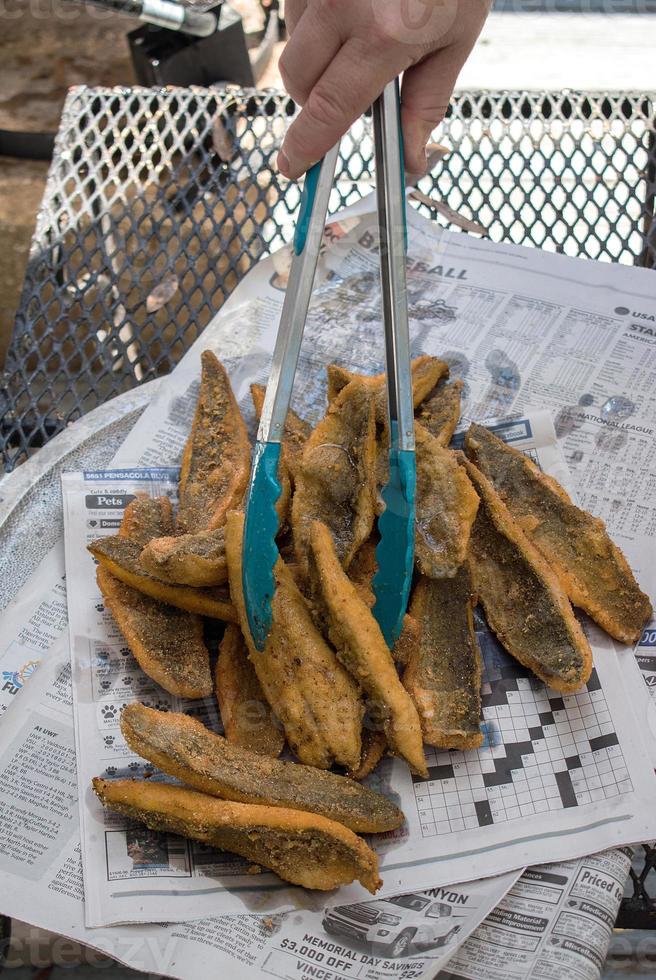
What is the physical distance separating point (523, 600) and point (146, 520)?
0.52 metres

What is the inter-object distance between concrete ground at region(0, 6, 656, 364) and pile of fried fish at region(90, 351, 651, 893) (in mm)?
2194

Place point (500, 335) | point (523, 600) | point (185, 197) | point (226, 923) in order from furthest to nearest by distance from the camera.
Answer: point (185, 197), point (500, 335), point (523, 600), point (226, 923)

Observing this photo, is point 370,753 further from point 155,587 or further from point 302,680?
point 155,587

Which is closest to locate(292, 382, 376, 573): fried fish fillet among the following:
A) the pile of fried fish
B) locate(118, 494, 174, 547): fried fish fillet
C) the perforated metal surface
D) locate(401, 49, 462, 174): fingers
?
the pile of fried fish

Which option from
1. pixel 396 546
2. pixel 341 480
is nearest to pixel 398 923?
pixel 396 546

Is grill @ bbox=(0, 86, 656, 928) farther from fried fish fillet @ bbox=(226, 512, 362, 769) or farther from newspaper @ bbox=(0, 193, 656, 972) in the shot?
fried fish fillet @ bbox=(226, 512, 362, 769)

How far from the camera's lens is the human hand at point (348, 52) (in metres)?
0.88

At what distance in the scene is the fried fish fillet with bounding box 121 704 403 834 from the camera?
39.2 inches

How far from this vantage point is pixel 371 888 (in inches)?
38.4

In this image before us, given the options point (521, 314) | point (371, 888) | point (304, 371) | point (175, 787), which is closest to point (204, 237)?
point (304, 371)

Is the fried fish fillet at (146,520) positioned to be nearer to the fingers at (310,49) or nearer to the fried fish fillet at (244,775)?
the fried fish fillet at (244,775)

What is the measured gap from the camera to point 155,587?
3.80 feet

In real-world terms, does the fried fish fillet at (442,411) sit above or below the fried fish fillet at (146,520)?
above

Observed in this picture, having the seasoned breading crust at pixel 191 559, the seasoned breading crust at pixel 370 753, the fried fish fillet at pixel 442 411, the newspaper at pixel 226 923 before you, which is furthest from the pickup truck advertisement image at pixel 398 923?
the fried fish fillet at pixel 442 411
